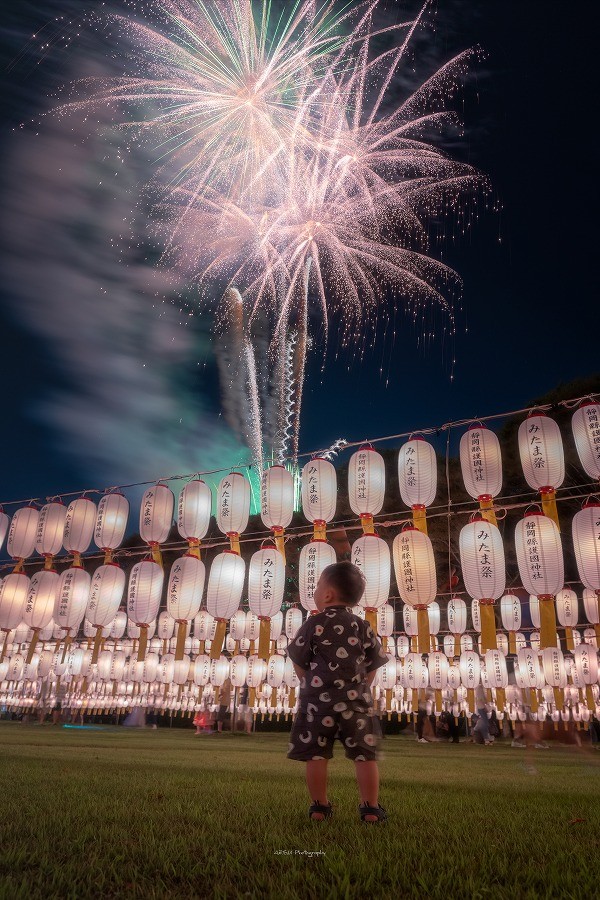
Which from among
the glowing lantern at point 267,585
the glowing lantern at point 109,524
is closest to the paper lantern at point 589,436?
the glowing lantern at point 267,585

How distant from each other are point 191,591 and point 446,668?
328 inches

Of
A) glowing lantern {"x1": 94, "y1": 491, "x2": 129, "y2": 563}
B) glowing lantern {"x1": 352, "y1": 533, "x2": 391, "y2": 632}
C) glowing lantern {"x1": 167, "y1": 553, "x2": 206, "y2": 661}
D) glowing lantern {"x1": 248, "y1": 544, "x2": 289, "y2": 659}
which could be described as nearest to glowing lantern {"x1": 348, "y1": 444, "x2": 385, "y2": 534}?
glowing lantern {"x1": 352, "y1": 533, "x2": 391, "y2": 632}

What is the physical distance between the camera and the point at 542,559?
7094mm

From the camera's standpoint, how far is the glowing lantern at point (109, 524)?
10.3m

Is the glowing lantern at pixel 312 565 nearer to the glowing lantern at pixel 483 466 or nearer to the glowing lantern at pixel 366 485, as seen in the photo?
the glowing lantern at pixel 366 485

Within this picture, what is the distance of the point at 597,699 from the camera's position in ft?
49.9

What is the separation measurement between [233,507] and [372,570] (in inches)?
101

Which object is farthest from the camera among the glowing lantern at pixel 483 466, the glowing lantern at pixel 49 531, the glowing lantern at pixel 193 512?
the glowing lantern at pixel 49 531

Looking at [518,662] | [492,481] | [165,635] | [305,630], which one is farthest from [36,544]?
[518,662]

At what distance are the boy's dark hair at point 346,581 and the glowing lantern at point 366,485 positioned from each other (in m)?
4.79

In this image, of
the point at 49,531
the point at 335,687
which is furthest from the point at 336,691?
the point at 49,531

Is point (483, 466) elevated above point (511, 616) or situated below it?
above

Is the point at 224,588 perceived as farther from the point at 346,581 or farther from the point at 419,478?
the point at 346,581

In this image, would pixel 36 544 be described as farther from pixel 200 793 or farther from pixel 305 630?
pixel 305 630
